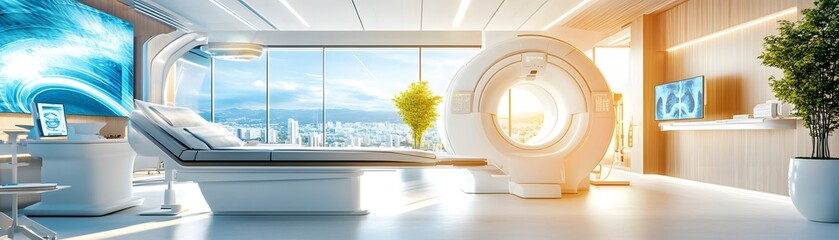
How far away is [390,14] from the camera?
7355 millimetres

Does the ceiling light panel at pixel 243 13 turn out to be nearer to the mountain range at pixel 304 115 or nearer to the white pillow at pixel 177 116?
the mountain range at pixel 304 115

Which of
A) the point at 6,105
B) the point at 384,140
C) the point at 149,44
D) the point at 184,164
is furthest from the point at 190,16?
the point at 184,164

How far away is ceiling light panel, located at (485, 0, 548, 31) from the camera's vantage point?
6648mm

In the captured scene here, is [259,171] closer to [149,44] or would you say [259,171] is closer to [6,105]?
[6,105]

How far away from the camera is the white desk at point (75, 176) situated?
3.39 m

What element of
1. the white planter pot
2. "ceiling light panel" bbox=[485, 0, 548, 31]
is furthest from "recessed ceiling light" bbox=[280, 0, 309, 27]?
the white planter pot

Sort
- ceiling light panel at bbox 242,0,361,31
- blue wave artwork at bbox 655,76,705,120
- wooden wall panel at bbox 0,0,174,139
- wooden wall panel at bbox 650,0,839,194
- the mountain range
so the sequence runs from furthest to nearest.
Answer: the mountain range, ceiling light panel at bbox 242,0,361,31, wooden wall panel at bbox 0,0,174,139, blue wave artwork at bbox 655,76,705,120, wooden wall panel at bbox 650,0,839,194

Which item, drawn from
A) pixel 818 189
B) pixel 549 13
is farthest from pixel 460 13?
pixel 818 189

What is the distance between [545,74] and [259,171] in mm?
A: 2596

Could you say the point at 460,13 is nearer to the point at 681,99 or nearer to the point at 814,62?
the point at 681,99

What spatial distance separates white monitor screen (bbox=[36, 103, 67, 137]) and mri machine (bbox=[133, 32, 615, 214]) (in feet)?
2.78

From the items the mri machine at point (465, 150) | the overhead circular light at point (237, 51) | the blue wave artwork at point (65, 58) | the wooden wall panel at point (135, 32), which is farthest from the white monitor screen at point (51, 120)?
the wooden wall panel at point (135, 32)

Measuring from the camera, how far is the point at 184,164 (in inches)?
121

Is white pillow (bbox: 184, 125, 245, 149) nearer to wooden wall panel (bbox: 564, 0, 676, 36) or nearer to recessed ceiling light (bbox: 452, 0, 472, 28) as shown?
recessed ceiling light (bbox: 452, 0, 472, 28)
